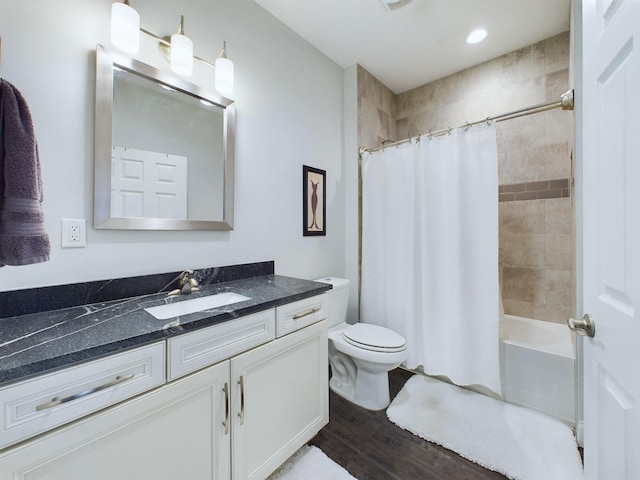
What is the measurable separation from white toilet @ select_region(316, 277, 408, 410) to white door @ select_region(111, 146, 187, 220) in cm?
119

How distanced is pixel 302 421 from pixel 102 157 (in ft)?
5.00

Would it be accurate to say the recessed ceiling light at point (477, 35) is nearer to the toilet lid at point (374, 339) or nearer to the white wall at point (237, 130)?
the white wall at point (237, 130)

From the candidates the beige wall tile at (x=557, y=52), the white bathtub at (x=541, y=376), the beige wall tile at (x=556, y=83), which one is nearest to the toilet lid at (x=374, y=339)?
the white bathtub at (x=541, y=376)

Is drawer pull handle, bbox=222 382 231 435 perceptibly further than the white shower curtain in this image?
No

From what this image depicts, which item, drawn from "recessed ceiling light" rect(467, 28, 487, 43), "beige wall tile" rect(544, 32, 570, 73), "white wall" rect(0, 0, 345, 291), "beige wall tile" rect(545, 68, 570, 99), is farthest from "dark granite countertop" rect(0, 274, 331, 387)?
"beige wall tile" rect(544, 32, 570, 73)

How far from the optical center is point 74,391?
27.5 inches

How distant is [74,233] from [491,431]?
2289 millimetres

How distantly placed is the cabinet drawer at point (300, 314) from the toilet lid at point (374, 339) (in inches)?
16.2

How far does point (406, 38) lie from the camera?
206 centimetres

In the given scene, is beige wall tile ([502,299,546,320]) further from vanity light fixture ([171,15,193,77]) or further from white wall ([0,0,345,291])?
vanity light fixture ([171,15,193,77])

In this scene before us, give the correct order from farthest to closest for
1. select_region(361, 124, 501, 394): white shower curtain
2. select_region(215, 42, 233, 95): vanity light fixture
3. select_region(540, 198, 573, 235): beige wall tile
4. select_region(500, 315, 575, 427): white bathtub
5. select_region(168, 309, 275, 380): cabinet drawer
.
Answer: select_region(540, 198, 573, 235): beige wall tile < select_region(361, 124, 501, 394): white shower curtain < select_region(500, 315, 575, 427): white bathtub < select_region(215, 42, 233, 95): vanity light fixture < select_region(168, 309, 275, 380): cabinet drawer

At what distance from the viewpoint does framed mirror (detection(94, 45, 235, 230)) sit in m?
1.16

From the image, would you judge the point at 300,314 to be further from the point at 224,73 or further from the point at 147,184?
the point at 224,73

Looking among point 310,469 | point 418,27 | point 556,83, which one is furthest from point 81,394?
point 556,83
